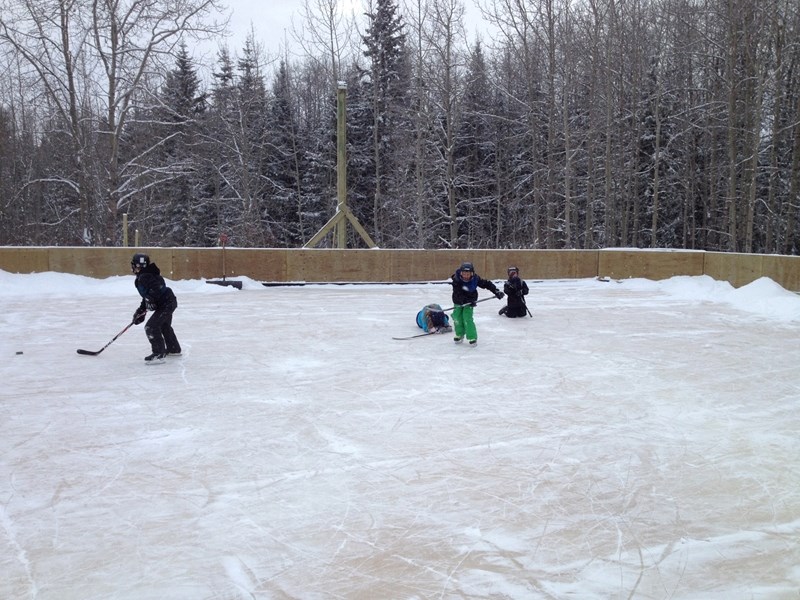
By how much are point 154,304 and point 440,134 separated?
96.2 ft

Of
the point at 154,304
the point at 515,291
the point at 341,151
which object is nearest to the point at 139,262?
the point at 154,304

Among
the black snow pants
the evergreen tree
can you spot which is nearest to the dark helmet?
the black snow pants

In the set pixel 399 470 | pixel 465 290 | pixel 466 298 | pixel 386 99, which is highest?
pixel 386 99

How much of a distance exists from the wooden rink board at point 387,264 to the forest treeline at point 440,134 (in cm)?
685

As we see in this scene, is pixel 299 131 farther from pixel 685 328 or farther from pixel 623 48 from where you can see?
pixel 685 328

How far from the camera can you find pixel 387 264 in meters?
18.9

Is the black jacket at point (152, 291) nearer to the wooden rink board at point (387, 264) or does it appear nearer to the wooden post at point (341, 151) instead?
the wooden rink board at point (387, 264)

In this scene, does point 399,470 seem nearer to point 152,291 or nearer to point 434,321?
point 152,291

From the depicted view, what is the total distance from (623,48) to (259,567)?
103 feet

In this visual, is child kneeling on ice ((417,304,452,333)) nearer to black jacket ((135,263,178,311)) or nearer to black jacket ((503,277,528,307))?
black jacket ((503,277,528,307))

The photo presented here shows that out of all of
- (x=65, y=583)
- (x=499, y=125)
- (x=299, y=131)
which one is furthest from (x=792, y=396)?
(x=299, y=131)

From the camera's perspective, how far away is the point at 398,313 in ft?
41.9

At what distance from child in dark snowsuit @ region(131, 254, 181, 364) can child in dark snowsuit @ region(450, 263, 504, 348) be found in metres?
3.86

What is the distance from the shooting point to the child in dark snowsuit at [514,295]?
11.7m
